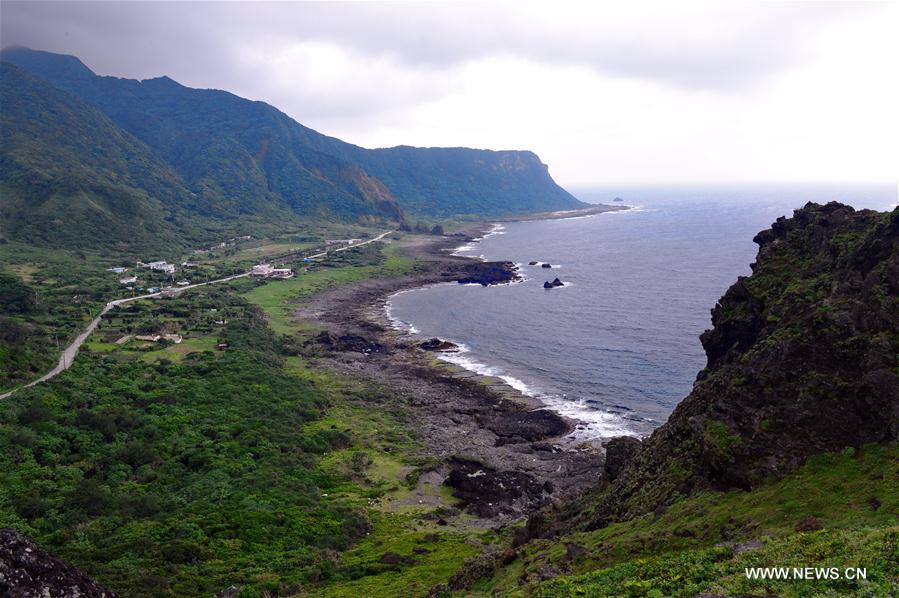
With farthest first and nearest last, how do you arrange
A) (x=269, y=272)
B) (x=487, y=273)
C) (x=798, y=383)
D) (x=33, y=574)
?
1. (x=487, y=273)
2. (x=269, y=272)
3. (x=798, y=383)
4. (x=33, y=574)

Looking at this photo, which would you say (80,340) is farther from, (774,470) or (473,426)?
(774,470)

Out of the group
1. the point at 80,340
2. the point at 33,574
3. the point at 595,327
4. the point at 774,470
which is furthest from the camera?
the point at 595,327

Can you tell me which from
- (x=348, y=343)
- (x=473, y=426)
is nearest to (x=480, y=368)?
(x=473, y=426)

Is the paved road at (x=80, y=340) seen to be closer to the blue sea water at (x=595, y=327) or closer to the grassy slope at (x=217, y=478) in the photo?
the grassy slope at (x=217, y=478)

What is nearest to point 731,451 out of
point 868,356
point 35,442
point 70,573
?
point 868,356

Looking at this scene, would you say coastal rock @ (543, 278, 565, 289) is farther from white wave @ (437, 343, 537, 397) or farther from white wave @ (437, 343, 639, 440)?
white wave @ (437, 343, 639, 440)

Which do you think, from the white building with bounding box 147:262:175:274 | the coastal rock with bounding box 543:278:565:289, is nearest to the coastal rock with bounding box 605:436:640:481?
the coastal rock with bounding box 543:278:565:289

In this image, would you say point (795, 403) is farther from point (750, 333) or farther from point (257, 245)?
point (257, 245)
